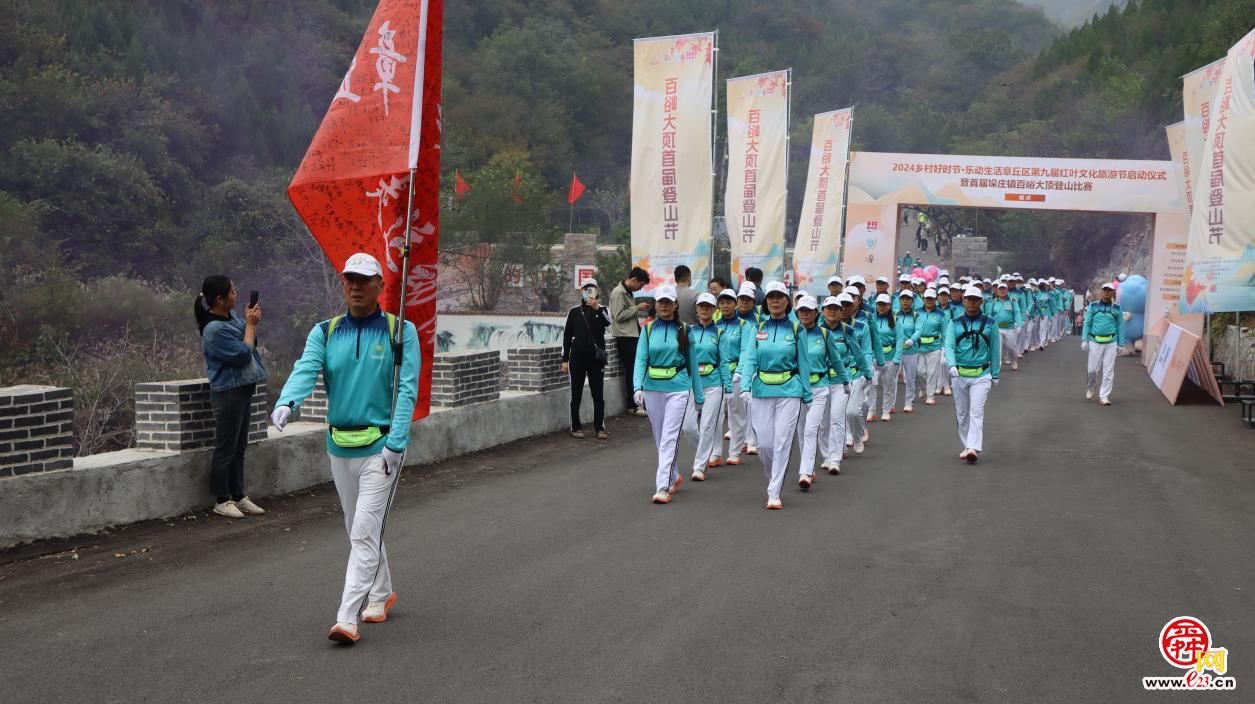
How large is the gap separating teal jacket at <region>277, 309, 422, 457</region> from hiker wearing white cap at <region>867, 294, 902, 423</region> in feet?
39.5

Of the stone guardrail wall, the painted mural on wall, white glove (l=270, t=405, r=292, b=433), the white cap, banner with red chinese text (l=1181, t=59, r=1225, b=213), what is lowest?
the painted mural on wall

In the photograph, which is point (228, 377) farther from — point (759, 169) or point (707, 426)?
point (759, 169)

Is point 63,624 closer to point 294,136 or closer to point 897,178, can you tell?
point 897,178

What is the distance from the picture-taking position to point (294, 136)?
58781 mm

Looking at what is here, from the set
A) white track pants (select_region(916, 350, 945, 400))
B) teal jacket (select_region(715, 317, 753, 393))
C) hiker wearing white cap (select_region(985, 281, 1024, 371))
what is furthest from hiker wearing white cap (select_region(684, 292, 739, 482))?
hiker wearing white cap (select_region(985, 281, 1024, 371))

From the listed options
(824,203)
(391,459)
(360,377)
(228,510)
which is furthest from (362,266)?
(824,203)

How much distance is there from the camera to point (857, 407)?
565 inches

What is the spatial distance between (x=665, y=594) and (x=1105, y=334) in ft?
50.5

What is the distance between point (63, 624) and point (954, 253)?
6433cm

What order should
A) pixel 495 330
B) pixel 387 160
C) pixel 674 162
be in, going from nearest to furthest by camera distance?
pixel 387 160 → pixel 674 162 → pixel 495 330

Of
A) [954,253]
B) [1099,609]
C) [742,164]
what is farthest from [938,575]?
[954,253]

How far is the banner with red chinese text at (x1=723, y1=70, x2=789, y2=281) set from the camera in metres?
22.0

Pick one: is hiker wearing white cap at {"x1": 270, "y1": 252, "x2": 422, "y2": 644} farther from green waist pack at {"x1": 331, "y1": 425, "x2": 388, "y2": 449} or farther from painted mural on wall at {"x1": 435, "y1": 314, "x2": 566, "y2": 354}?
painted mural on wall at {"x1": 435, "y1": 314, "x2": 566, "y2": 354}

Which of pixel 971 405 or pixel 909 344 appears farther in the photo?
pixel 909 344
